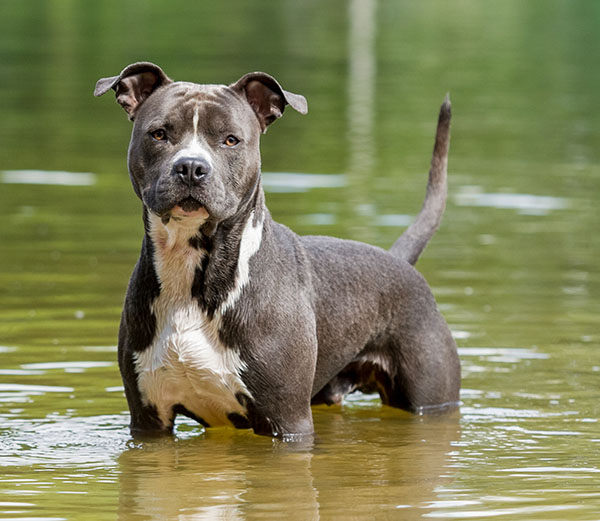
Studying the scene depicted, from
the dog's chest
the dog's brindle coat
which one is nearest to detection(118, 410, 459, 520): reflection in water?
the dog's brindle coat

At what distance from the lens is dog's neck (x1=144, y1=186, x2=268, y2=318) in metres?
6.66

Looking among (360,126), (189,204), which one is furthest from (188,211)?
(360,126)

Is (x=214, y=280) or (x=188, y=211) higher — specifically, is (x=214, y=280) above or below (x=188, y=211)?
below

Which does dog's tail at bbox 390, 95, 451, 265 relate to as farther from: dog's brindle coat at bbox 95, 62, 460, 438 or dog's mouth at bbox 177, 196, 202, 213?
dog's mouth at bbox 177, 196, 202, 213

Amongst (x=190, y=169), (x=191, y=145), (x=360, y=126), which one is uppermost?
(x=360, y=126)

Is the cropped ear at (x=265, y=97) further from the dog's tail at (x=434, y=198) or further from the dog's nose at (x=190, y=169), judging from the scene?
the dog's tail at (x=434, y=198)

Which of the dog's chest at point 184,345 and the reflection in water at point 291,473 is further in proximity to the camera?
the dog's chest at point 184,345

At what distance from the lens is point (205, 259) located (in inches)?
263

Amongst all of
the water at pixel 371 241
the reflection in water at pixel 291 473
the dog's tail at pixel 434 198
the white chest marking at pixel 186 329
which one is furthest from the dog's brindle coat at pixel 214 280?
the dog's tail at pixel 434 198

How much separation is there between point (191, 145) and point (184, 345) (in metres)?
0.92

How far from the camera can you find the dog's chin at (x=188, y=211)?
632cm

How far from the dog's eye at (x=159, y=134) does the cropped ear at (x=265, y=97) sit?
480 millimetres

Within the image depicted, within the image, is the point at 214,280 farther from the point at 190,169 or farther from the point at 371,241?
the point at 371,241

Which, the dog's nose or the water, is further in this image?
the water
